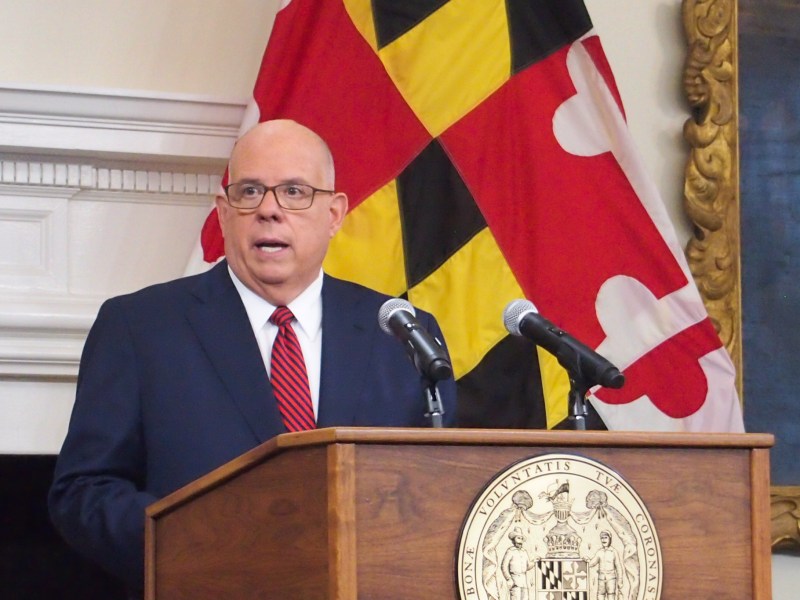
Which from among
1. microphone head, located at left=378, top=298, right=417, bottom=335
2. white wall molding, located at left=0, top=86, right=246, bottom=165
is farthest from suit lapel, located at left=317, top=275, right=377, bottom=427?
white wall molding, located at left=0, top=86, right=246, bottom=165

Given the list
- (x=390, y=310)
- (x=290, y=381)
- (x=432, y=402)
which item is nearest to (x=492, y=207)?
(x=290, y=381)

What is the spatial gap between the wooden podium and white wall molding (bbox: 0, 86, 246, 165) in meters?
1.56

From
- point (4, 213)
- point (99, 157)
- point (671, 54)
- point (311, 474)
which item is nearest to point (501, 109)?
point (671, 54)

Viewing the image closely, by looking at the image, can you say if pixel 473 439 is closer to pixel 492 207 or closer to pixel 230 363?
pixel 230 363

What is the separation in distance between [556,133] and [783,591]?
4.39 feet

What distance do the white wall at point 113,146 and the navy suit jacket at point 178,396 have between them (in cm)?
80

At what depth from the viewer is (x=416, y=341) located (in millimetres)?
1716

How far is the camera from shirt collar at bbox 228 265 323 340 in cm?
238

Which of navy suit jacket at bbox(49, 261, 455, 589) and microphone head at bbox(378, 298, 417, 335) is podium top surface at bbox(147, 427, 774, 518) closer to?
microphone head at bbox(378, 298, 417, 335)

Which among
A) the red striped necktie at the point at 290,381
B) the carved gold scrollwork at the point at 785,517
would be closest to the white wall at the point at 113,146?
the carved gold scrollwork at the point at 785,517

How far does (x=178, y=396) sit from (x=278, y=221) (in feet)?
1.27

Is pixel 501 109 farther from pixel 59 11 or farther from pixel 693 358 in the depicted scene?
pixel 59 11

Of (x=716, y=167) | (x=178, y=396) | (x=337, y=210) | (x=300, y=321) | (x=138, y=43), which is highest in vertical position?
(x=138, y=43)

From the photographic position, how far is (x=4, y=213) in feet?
10.1
